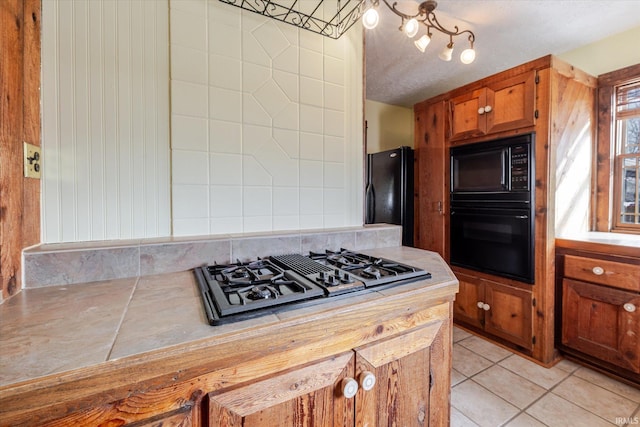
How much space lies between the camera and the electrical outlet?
0.87 metres

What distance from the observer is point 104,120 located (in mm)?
1067

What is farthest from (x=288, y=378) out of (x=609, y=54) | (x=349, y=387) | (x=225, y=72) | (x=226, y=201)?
(x=609, y=54)

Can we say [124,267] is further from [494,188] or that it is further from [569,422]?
[494,188]

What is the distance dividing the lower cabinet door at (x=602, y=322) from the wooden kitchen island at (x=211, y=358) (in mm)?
1562

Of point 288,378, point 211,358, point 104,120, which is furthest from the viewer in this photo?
point 104,120

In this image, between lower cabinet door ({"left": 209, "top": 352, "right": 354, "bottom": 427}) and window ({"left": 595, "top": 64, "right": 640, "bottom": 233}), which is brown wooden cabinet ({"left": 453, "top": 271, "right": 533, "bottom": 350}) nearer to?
window ({"left": 595, "top": 64, "right": 640, "bottom": 233})

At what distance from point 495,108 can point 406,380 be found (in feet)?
6.94

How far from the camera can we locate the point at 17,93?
0.83m

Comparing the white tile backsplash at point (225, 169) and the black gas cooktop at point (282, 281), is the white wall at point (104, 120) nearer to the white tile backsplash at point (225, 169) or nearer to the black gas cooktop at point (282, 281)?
the white tile backsplash at point (225, 169)

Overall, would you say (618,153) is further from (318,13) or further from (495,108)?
(318,13)

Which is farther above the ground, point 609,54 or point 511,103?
point 609,54

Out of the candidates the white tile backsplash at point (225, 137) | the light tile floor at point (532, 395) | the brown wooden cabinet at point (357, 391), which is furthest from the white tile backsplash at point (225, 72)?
the light tile floor at point (532, 395)

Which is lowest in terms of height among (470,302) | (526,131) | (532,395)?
(532,395)

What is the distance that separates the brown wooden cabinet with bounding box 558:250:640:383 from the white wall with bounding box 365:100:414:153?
91.9 inches
